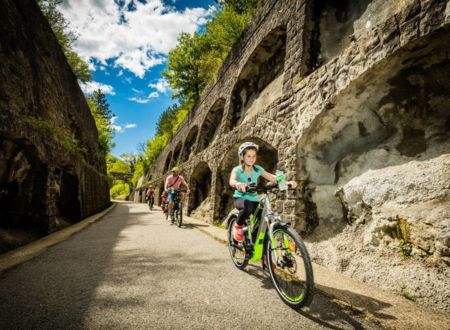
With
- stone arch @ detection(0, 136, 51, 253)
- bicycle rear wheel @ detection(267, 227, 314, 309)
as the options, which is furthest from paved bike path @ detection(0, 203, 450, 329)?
stone arch @ detection(0, 136, 51, 253)

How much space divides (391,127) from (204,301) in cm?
367

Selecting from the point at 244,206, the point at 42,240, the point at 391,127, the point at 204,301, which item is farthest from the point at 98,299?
the point at 391,127

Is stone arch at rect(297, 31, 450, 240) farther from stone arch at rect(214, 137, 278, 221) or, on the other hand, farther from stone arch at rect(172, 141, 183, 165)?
stone arch at rect(172, 141, 183, 165)

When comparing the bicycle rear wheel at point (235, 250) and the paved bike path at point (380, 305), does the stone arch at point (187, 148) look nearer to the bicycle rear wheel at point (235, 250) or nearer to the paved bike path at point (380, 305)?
the bicycle rear wheel at point (235, 250)

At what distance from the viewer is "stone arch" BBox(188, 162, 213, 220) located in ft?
39.8

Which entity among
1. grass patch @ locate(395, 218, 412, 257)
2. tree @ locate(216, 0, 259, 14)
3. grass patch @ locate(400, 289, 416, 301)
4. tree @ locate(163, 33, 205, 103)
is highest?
tree @ locate(216, 0, 259, 14)

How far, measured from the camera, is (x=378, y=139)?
12.7 feet

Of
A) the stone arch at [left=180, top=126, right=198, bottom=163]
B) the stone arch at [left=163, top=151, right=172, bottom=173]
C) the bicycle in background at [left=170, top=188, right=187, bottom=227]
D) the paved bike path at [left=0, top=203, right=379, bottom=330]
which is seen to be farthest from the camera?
the stone arch at [left=163, top=151, right=172, bottom=173]

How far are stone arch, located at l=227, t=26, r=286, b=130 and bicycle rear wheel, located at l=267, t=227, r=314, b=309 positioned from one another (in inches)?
230

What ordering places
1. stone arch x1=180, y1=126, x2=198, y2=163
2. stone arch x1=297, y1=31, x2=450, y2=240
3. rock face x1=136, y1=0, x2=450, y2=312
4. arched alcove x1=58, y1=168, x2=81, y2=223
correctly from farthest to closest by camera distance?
stone arch x1=180, y1=126, x2=198, y2=163
arched alcove x1=58, y1=168, x2=81, y2=223
stone arch x1=297, y1=31, x2=450, y2=240
rock face x1=136, y1=0, x2=450, y2=312

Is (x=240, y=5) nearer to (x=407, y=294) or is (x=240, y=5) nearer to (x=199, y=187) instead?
(x=199, y=187)

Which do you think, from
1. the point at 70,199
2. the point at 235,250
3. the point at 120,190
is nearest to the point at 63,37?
the point at 70,199

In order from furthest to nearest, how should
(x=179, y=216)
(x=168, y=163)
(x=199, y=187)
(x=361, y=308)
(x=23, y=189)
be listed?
1. (x=168, y=163)
2. (x=199, y=187)
3. (x=179, y=216)
4. (x=23, y=189)
5. (x=361, y=308)

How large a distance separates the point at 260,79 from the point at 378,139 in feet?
20.7
